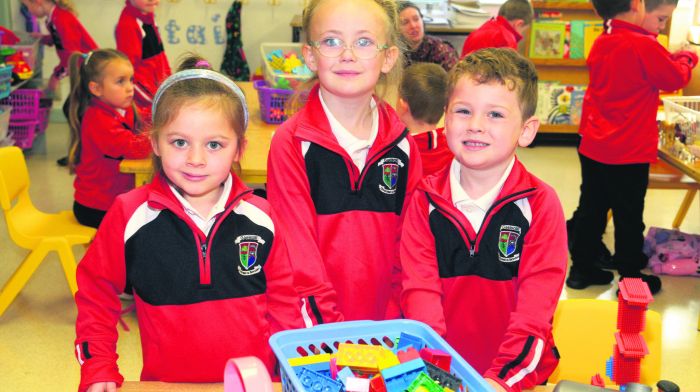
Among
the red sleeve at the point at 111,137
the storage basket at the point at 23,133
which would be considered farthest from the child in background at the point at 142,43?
the storage basket at the point at 23,133

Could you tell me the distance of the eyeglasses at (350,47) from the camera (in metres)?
1.75

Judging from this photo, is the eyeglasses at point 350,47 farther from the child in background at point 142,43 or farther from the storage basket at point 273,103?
the child in background at point 142,43

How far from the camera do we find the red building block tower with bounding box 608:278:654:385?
1.13 metres

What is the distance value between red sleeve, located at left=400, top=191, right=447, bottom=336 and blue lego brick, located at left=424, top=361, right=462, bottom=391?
47 centimetres

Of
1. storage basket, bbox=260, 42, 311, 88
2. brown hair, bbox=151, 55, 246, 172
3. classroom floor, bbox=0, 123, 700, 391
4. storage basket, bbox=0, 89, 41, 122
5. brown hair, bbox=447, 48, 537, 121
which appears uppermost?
brown hair, bbox=447, 48, 537, 121

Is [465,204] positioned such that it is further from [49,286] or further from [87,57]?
[49,286]

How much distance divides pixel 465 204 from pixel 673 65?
7.27 feet

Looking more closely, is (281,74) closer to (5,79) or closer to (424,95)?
(424,95)

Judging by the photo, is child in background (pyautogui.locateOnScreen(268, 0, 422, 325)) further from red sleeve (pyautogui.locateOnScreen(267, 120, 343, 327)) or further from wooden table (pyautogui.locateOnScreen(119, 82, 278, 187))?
wooden table (pyautogui.locateOnScreen(119, 82, 278, 187))

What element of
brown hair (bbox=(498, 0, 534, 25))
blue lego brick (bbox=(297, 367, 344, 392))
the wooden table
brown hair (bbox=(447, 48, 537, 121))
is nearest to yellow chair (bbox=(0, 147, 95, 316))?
the wooden table

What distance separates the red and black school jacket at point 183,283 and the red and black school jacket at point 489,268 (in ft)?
0.94

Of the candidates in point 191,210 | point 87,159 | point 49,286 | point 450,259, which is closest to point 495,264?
point 450,259

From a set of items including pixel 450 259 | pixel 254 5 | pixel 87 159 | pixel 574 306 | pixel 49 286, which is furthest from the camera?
pixel 254 5

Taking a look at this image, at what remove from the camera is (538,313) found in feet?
4.99
